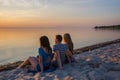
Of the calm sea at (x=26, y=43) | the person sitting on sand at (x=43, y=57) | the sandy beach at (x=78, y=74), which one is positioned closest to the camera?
the sandy beach at (x=78, y=74)

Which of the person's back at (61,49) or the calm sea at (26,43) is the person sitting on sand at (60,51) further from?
the calm sea at (26,43)

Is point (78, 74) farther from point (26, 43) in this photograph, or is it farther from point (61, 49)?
point (26, 43)

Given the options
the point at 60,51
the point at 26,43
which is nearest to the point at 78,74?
the point at 60,51

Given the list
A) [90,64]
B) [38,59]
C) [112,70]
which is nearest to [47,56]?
[38,59]

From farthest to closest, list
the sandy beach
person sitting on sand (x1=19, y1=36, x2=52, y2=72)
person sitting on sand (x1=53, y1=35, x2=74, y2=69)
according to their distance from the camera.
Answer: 1. person sitting on sand (x1=53, y1=35, x2=74, y2=69)
2. person sitting on sand (x1=19, y1=36, x2=52, y2=72)
3. the sandy beach

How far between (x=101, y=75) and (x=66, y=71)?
1.34m

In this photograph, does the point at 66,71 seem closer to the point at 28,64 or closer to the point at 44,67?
the point at 44,67

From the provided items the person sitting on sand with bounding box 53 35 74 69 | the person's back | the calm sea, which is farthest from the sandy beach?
the calm sea

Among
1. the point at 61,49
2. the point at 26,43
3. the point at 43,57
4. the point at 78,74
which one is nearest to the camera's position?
the point at 78,74

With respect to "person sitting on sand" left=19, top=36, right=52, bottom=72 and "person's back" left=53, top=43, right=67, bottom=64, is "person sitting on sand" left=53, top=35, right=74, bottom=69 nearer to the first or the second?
"person's back" left=53, top=43, right=67, bottom=64

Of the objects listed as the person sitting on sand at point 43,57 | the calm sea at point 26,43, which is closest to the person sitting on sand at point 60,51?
the person sitting on sand at point 43,57

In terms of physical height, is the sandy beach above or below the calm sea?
above

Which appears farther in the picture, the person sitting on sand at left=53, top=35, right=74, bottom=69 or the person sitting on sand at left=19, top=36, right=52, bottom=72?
the person sitting on sand at left=53, top=35, right=74, bottom=69

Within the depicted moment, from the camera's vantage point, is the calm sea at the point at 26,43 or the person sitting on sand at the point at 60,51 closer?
the person sitting on sand at the point at 60,51
